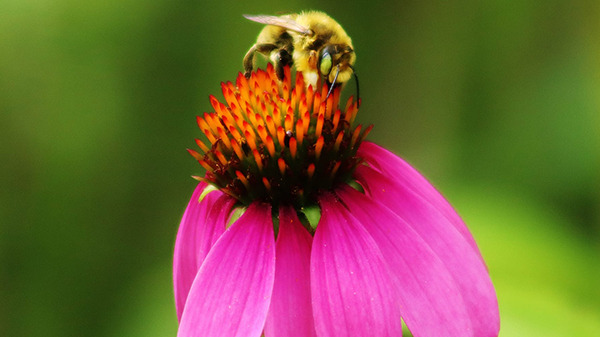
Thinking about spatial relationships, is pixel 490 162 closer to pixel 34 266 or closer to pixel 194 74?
pixel 194 74

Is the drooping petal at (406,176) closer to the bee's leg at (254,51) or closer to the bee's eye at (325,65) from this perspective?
the bee's eye at (325,65)

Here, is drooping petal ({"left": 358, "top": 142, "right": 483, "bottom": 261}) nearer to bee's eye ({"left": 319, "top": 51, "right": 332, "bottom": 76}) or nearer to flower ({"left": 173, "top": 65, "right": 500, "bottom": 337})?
flower ({"left": 173, "top": 65, "right": 500, "bottom": 337})

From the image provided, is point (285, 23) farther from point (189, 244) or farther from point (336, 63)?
point (189, 244)

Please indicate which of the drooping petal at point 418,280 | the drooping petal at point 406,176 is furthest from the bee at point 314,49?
the drooping petal at point 418,280

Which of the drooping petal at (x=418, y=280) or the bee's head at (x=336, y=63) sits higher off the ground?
the bee's head at (x=336, y=63)

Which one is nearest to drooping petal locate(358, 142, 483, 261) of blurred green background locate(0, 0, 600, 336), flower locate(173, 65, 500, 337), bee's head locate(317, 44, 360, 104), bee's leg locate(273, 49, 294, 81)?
flower locate(173, 65, 500, 337)

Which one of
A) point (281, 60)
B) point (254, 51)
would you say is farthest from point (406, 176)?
point (254, 51)
